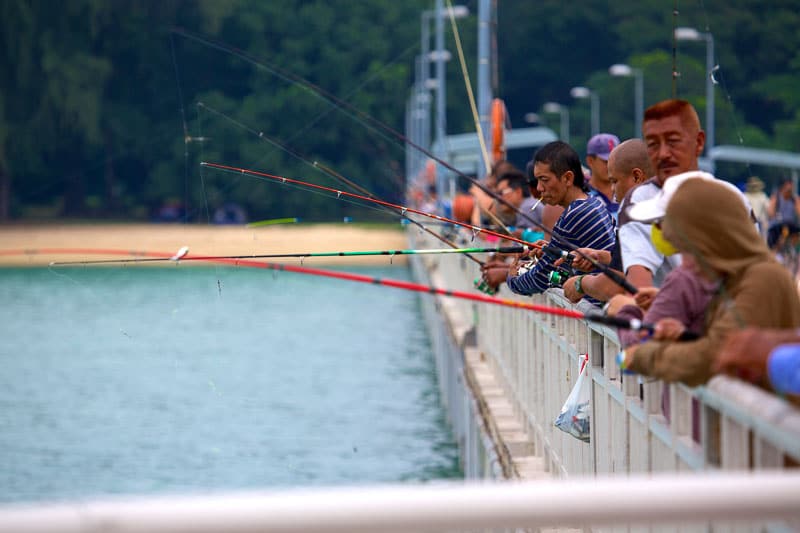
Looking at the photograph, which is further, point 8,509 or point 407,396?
point 407,396

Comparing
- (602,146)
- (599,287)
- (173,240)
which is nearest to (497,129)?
(602,146)

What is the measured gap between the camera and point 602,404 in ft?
19.2

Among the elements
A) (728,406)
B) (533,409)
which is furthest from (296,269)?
(533,409)

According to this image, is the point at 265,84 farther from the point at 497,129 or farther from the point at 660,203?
the point at 660,203

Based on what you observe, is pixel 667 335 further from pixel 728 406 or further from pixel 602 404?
pixel 602 404

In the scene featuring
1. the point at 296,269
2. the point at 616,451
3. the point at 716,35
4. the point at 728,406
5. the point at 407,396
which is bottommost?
the point at 407,396

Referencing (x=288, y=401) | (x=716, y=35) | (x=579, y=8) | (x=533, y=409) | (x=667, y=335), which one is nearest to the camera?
(x=667, y=335)

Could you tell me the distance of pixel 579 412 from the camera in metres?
6.18

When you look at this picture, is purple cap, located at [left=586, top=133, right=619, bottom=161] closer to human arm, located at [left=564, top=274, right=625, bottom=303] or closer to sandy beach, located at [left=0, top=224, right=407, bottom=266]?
human arm, located at [left=564, top=274, right=625, bottom=303]

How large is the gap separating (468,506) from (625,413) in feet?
8.53

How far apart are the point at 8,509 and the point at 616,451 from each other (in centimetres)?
325

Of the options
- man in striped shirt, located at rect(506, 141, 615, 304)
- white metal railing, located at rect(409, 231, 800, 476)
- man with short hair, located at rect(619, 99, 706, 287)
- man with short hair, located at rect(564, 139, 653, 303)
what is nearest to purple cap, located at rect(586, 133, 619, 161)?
man in striped shirt, located at rect(506, 141, 615, 304)

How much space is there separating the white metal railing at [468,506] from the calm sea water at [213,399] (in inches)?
134

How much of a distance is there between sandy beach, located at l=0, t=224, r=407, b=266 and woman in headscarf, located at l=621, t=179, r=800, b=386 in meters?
44.2
